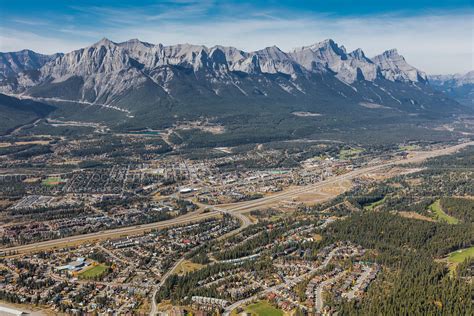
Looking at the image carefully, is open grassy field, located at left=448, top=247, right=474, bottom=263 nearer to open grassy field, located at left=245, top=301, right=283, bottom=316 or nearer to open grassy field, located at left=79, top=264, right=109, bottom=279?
open grassy field, located at left=245, top=301, right=283, bottom=316

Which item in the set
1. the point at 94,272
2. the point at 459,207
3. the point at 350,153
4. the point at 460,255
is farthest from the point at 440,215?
the point at 350,153

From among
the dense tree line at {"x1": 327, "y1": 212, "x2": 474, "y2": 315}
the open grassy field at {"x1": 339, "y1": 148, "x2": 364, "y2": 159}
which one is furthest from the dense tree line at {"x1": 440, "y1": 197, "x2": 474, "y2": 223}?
the open grassy field at {"x1": 339, "y1": 148, "x2": 364, "y2": 159}

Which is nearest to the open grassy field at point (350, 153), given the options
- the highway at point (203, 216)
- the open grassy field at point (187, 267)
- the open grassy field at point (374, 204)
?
the highway at point (203, 216)

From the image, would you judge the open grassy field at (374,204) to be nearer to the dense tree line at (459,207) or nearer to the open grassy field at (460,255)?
the dense tree line at (459,207)

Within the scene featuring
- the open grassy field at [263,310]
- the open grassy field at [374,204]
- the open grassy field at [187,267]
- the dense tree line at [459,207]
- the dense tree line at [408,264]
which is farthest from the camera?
the open grassy field at [374,204]

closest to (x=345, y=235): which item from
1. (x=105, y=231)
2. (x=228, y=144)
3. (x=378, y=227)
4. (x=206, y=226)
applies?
(x=378, y=227)

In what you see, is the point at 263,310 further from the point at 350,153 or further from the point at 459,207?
the point at 350,153
